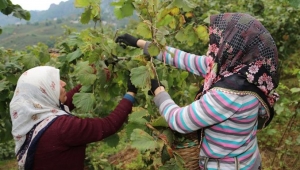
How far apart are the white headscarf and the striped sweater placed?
65 cm

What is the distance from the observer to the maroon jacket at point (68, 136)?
1822 millimetres

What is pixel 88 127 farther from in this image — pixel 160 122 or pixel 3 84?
pixel 3 84

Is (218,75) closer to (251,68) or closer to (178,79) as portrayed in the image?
(251,68)

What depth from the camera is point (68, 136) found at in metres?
1.82

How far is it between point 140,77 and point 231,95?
461mm

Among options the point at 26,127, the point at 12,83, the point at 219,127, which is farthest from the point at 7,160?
the point at 219,127

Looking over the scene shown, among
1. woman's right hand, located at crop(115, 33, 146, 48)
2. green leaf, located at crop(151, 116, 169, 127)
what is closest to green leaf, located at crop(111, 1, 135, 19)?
woman's right hand, located at crop(115, 33, 146, 48)

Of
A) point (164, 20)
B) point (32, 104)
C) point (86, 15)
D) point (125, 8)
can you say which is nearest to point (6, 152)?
point (32, 104)

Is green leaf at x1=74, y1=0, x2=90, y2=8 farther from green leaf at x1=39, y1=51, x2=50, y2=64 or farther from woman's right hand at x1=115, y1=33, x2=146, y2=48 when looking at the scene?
green leaf at x1=39, y1=51, x2=50, y2=64

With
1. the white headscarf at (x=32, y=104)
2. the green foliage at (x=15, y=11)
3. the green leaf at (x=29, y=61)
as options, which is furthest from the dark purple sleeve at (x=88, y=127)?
the green foliage at (x=15, y=11)

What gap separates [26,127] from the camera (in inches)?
73.1

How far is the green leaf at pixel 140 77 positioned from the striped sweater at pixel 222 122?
11 cm

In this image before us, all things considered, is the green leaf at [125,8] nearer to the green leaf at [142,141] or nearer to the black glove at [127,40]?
the black glove at [127,40]

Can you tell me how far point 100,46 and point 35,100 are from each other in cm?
48
